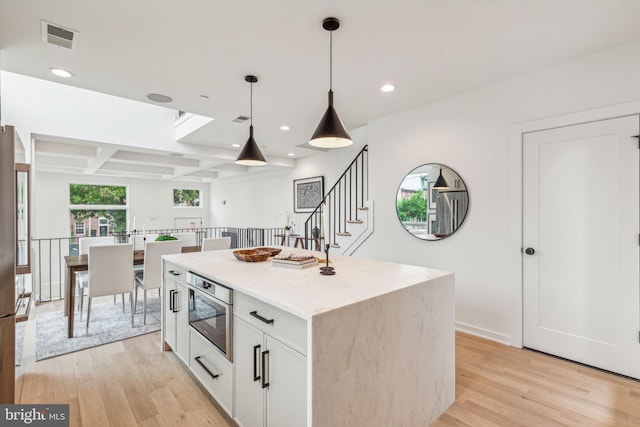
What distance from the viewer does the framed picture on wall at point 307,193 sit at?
6.21 m

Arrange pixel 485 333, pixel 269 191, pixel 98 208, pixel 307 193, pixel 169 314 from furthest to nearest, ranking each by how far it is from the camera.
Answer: pixel 98 208
pixel 269 191
pixel 307 193
pixel 485 333
pixel 169 314

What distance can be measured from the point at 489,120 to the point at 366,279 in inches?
90.2

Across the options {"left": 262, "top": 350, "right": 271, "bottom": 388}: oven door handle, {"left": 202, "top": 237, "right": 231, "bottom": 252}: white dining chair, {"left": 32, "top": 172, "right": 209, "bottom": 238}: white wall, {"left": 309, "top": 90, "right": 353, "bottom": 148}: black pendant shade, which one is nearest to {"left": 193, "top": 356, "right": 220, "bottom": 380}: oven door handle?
{"left": 262, "top": 350, "right": 271, "bottom": 388}: oven door handle

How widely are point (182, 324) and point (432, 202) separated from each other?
109 inches

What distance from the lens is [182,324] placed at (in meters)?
2.36

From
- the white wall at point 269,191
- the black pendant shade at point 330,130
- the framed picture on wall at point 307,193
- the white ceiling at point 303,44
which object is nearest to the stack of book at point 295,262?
the black pendant shade at point 330,130

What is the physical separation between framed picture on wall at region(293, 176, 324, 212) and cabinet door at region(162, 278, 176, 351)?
152 inches

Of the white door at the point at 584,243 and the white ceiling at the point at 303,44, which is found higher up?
the white ceiling at the point at 303,44

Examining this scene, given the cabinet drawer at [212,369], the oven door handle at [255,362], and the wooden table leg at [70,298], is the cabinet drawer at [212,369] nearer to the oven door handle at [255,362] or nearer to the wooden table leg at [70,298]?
the oven door handle at [255,362]

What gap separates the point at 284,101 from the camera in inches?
135

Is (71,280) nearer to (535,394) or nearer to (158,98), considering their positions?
(158,98)

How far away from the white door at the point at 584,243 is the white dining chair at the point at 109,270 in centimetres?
417

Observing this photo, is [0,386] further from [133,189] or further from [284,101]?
[133,189]

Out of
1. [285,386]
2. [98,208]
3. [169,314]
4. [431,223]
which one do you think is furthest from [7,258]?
[98,208]
